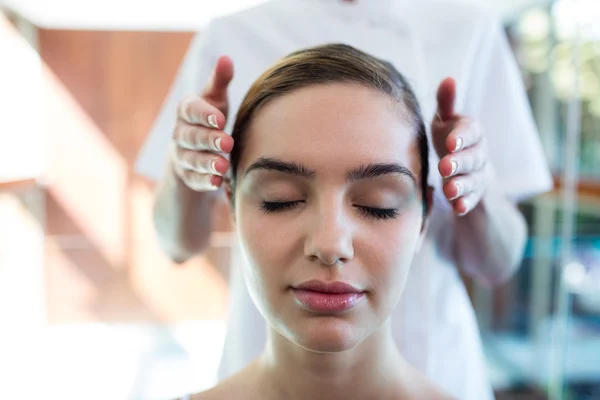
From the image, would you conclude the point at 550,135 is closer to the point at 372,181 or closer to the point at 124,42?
the point at 124,42

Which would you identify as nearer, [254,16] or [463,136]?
[463,136]

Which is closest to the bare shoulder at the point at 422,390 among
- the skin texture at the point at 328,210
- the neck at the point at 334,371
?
the neck at the point at 334,371

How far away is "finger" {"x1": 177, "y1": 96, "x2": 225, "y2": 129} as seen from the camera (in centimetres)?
49

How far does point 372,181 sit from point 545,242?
208 cm

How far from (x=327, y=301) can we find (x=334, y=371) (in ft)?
0.44

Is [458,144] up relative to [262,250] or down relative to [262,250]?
up

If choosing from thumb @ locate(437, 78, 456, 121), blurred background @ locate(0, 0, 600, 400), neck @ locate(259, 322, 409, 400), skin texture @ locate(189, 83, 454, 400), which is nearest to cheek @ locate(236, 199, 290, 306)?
skin texture @ locate(189, 83, 454, 400)

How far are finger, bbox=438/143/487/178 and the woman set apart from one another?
37 mm

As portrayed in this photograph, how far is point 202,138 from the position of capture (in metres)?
0.50

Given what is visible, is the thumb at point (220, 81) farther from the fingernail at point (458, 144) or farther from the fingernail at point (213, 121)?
the fingernail at point (458, 144)

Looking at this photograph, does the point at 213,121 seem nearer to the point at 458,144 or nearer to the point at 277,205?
the point at 277,205

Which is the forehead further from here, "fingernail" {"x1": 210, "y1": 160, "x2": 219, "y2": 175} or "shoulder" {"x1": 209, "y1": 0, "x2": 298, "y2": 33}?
"shoulder" {"x1": 209, "y1": 0, "x2": 298, "y2": 33}

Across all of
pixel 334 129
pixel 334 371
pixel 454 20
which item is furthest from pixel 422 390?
pixel 454 20

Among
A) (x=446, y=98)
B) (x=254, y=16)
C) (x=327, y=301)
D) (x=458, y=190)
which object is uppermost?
(x=254, y=16)
